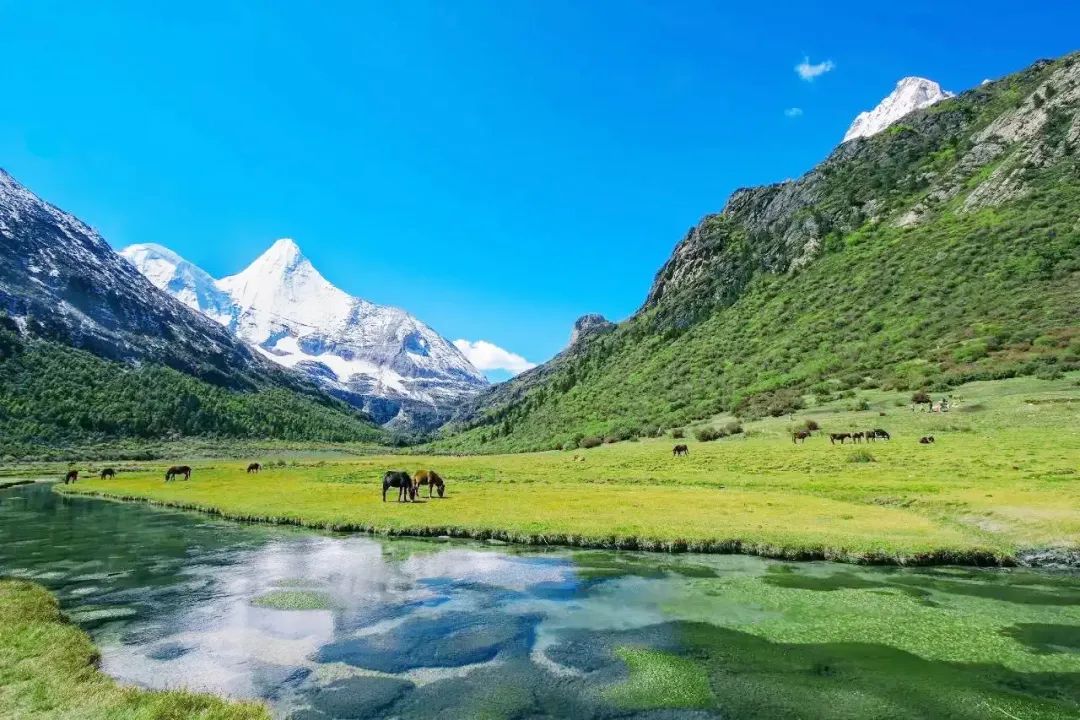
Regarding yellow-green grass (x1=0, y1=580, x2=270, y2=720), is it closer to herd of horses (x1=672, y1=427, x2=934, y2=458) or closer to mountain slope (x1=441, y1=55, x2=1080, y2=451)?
herd of horses (x1=672, y1=427, x2=934, y2=458)

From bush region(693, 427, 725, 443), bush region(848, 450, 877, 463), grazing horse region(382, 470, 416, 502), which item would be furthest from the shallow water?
bush region(693, 427, 725, 443)

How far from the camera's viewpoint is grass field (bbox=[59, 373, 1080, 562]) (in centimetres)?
3528

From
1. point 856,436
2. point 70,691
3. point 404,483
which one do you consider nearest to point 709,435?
point 856,436

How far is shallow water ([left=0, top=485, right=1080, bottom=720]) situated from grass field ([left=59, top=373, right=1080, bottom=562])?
10.7ft

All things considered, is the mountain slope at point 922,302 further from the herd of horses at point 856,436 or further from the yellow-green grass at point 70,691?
the yellow-green grass at point 70,691

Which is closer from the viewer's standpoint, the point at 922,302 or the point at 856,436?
the point at 856,436

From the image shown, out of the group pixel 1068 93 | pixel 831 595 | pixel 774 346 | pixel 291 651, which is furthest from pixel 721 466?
pixel 1068 93

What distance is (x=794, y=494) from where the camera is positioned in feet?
175

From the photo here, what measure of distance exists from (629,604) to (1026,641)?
1383 centimetres

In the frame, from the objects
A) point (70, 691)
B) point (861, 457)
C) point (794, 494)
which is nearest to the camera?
point (70, 691)

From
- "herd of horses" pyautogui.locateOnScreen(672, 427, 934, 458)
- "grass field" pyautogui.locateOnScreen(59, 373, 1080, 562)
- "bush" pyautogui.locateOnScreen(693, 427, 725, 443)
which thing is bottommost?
"grass field" pyautogui.locateOnScreen(59, 373, 1080, 562)

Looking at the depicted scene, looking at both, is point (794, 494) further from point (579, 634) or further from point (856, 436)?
point (579, 634)

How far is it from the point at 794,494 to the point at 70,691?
5106 cm

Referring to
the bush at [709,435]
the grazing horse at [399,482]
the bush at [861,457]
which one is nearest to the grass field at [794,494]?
the bush at [861,457]
